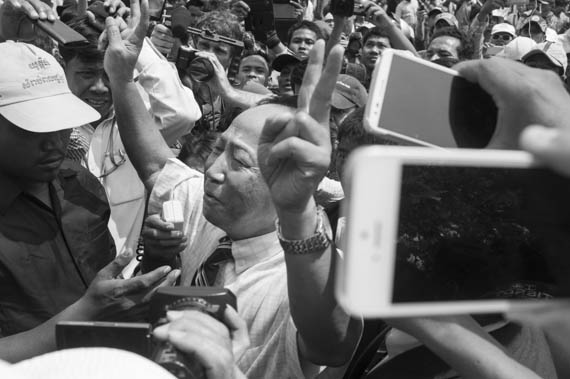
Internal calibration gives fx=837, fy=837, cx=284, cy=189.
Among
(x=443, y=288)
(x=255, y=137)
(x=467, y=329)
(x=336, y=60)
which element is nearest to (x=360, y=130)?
(x=255, y=137)

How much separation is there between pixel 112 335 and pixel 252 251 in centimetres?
77

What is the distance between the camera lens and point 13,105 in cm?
242

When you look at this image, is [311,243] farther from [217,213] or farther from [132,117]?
[132,117]

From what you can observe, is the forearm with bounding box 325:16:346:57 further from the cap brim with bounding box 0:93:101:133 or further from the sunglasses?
the sunglasses

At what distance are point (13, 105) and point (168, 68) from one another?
1.34 m

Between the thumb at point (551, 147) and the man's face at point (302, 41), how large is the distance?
608cm

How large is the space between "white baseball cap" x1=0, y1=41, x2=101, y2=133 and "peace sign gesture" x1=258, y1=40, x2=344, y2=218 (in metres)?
0.95

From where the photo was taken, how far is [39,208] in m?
2.50

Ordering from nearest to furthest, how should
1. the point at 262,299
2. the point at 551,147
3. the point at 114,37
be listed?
the point at 551,147 → the point at 262,299 → the point at 114,37

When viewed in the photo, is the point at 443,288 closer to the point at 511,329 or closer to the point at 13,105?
the point at 511,329

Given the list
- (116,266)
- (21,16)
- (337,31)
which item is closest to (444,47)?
(337,31)

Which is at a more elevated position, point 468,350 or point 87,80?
point 468,350

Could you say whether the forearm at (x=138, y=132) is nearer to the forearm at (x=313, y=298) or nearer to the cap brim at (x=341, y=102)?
the forearm at (x=313, y=298)

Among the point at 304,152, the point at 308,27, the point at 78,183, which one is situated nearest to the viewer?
the point at 304,152
